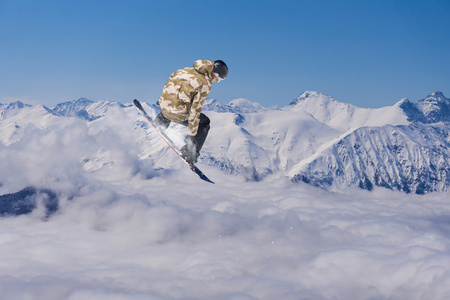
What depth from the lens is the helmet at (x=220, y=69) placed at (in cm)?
709

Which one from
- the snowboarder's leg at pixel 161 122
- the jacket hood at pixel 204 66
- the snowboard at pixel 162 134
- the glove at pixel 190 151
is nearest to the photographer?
the jacket hood at pixel 204 66

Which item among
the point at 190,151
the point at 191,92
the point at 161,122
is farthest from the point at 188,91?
the point at 161,122

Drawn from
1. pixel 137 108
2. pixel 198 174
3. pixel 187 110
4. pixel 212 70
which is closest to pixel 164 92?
pixel 187 110

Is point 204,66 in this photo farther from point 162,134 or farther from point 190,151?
point 162,134

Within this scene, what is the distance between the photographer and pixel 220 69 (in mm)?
7086

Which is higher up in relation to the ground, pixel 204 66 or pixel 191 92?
pixel 204 66

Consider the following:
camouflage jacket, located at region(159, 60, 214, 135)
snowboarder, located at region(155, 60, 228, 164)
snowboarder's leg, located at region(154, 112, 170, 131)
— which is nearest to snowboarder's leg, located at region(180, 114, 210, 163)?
snowboarder, located at region(155, 60, 228, 164)

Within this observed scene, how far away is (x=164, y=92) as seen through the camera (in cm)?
768

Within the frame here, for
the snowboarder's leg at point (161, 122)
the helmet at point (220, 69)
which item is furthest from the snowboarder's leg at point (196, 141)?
the helmet at point (220, 69)

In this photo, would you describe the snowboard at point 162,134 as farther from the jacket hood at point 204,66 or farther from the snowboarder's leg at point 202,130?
the jacket hood at point 204,66

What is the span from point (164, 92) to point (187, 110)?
0.72 m

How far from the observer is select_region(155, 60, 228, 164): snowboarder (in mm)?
7109

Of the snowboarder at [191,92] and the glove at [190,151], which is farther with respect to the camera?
the glove at [190,151]

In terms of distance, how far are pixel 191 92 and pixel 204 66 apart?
66 centimetres
